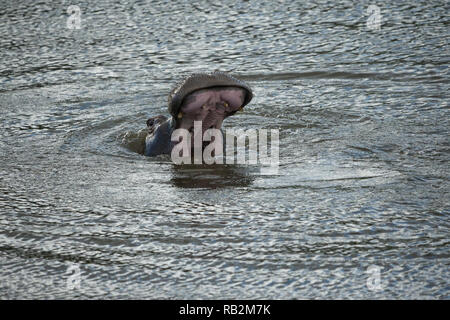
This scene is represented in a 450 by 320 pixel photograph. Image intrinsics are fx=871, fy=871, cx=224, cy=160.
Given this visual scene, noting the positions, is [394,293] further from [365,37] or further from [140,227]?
[365,37]

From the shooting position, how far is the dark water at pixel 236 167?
354 cm

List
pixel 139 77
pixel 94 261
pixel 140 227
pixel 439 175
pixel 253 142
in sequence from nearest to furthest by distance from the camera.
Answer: pixel 94 261, pixel 140 227, pixel 439 175, pixel 253 142, pixel 139 77

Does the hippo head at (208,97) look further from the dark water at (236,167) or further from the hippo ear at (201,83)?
the dark water at (236,167)

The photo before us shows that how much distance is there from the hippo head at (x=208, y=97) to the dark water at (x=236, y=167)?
1.06ft

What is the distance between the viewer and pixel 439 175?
4594 mm

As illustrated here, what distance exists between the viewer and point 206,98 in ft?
15.4

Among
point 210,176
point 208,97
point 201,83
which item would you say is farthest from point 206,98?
point 210,176

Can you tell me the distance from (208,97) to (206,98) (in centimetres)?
1

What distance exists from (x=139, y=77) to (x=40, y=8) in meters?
2.63

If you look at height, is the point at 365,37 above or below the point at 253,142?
above

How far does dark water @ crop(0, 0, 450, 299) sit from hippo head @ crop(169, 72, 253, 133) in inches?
12.8

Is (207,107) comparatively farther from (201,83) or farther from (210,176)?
(210,176)

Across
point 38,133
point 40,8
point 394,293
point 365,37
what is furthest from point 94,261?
point 40,8

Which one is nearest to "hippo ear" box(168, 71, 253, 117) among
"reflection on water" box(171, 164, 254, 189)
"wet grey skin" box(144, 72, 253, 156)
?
"wet grey skin" box(144, 72, 253, 156)
